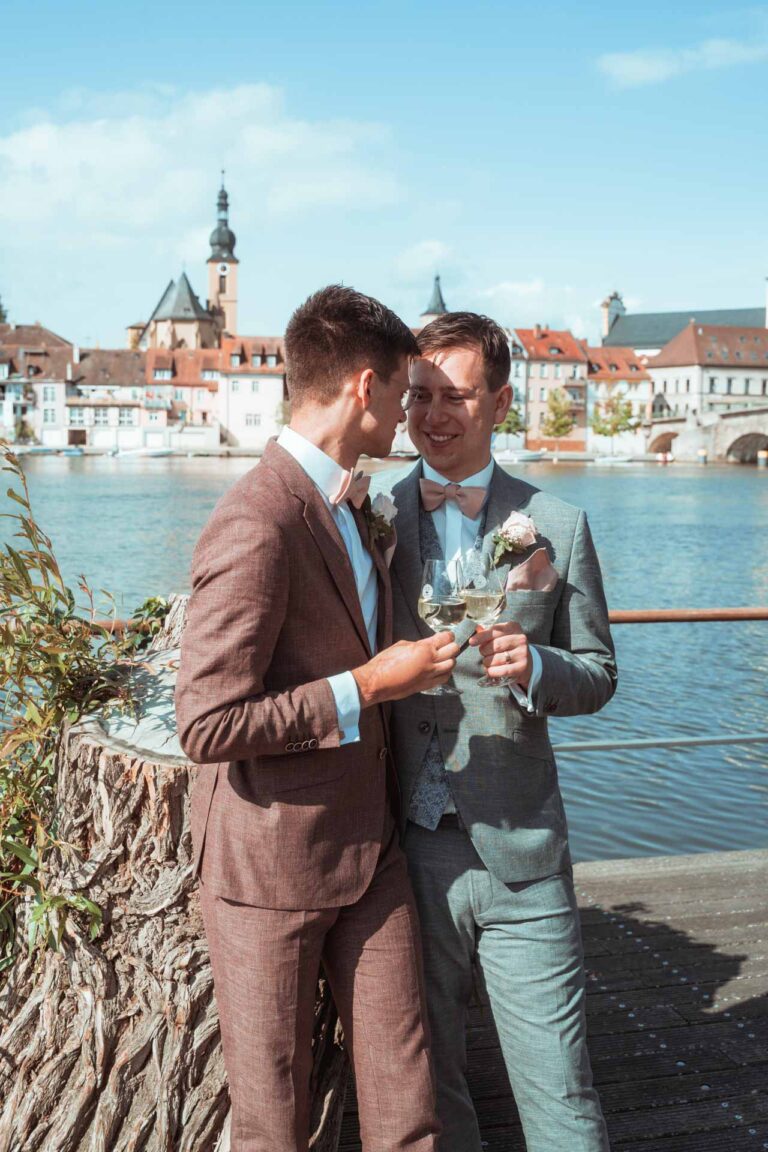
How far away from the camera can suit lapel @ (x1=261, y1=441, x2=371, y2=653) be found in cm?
200

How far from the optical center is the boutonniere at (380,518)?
7.23ft

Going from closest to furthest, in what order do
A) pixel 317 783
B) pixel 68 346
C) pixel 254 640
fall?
1. pixel 254 640
2. pixel 317 783
3. pixel 68 346

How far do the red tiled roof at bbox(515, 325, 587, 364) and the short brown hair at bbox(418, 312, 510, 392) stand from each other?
105 meters

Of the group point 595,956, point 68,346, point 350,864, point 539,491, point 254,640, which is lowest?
point 595,956

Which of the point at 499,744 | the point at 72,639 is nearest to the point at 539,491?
the point at 499,744

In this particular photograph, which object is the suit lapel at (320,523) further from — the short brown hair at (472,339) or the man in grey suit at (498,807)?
the short brown hair at (472,339)

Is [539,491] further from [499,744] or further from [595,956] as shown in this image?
[595,956]

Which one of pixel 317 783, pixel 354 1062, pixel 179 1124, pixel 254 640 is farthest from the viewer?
pixel 179 1124

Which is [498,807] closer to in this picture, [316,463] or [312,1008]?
[312,1008]

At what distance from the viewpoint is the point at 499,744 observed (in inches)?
92.7

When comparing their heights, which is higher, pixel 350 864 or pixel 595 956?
pixel 350 864

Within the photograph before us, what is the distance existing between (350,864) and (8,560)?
3.19 feet

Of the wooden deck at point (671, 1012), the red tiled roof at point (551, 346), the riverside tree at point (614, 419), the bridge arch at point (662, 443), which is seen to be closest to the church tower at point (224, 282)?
the red tiled roof at point (551, 346)

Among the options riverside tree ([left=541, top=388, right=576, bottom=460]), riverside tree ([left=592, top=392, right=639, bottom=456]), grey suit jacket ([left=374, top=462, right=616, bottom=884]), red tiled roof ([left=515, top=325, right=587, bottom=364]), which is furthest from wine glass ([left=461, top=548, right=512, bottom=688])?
red tiled roof ([left=515, top=325, right=587, bottom=364])
